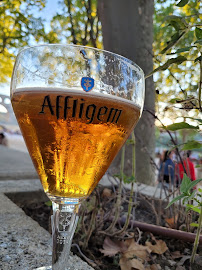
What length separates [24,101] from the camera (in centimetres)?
66

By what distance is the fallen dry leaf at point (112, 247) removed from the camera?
46.0 inches

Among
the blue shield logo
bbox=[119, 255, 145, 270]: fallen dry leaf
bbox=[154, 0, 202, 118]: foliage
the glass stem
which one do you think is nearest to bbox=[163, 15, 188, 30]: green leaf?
bbox=[154, 0, 202, 118]: foliage

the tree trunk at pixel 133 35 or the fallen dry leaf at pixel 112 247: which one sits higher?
the tree trunk at pixel 133 35

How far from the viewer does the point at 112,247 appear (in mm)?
1237

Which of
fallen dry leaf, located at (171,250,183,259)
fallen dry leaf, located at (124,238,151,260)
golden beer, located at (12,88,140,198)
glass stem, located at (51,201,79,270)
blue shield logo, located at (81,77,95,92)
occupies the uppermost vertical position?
blue shield logo, located at (81,77,95,92)

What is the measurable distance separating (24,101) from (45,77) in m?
0.08

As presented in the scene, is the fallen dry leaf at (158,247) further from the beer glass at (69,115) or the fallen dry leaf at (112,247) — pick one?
the beer glass at (69,115)

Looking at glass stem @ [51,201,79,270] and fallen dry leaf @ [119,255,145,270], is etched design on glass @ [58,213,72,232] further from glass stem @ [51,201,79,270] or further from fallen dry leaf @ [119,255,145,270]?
fallen dry leaf @ [119,255,145,270]

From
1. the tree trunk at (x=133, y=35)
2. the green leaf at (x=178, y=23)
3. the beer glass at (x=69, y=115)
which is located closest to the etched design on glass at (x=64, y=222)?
the beer glass at (x=69, y=115)

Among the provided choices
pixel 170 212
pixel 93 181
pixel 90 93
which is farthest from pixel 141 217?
pixel 90 93

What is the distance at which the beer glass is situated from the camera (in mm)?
627

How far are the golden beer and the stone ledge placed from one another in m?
0.34

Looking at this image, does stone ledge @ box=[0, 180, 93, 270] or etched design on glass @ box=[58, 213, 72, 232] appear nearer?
etched design on glass @ box=[58, 213, 72, 232]

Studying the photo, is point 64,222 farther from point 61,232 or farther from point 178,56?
point 178,56
